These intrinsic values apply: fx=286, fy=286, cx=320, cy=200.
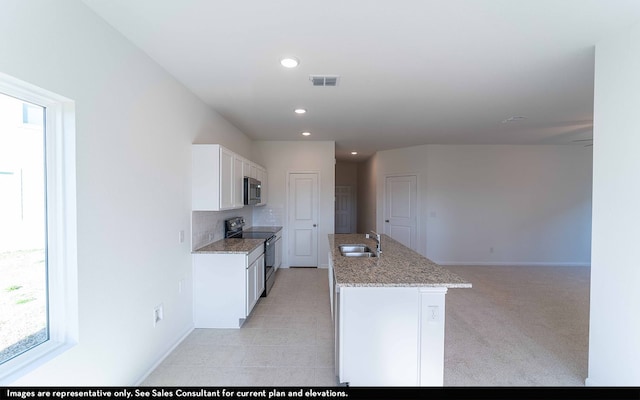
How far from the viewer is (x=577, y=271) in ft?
19.1

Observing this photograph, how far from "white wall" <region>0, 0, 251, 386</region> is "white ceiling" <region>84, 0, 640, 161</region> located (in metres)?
0.25

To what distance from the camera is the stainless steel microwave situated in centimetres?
425

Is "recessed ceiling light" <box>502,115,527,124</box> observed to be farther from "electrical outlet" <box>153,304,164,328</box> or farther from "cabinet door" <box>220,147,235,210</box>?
"electrical outlet" <box>153,304,164,328</box>

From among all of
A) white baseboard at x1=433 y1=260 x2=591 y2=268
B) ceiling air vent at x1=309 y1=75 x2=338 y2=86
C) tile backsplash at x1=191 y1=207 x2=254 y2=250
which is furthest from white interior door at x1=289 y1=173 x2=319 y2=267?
ceiling air vent at x1=309 y1=75 x2=338 y2=86

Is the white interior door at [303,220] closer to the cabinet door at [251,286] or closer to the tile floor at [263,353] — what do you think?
the tile floor at [263,353]

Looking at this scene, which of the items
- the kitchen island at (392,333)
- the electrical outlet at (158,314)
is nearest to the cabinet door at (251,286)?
the electrical outlet at (158,314)

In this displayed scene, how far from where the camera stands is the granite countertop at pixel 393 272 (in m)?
A: 2.06

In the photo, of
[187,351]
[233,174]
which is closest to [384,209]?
[233,174]

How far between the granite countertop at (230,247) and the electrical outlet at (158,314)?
2.41 feet

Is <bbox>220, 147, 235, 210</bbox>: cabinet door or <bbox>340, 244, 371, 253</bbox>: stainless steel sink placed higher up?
<bbox>220, 147, 235, 210</bbox>: cabinet door

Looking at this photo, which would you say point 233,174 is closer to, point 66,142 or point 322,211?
point 66,142

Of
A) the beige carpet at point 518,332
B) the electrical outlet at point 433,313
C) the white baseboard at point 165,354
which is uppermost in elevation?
the electrical outlet at point 433,313

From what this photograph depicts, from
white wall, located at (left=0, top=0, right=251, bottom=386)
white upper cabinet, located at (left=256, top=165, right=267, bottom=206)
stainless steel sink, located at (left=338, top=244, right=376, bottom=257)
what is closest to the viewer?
white wall, located at (left=0, top=0, right=251, bottom=386)

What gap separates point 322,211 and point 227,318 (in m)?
3.15
